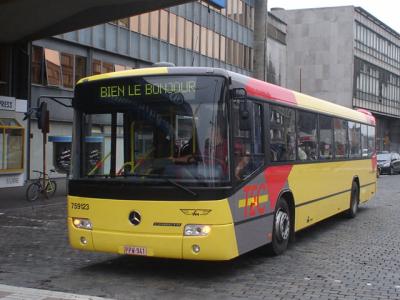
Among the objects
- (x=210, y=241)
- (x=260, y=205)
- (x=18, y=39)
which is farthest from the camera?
(x=18, y=39)

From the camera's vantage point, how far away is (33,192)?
18.5m

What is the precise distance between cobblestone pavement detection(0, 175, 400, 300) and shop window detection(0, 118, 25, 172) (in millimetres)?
10278

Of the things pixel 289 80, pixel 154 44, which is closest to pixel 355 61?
pixel 289 80

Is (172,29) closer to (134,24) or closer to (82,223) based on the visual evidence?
(134,24)

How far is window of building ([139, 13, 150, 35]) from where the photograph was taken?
35.8m

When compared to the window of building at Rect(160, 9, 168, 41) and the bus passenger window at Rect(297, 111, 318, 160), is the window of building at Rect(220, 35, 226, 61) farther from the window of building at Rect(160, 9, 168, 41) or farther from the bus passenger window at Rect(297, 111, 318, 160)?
the bus passenger window at Rect(297, 111, 318, 160)

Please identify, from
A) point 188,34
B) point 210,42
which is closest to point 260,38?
point 188,34

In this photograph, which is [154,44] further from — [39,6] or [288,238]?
[288,238]

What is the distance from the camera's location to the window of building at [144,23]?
3575 centimetres

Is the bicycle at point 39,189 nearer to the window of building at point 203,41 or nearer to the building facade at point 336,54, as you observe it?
the window of building at point 203,41

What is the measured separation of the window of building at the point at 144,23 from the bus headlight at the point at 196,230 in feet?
97.7

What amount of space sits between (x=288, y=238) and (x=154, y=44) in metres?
29.2

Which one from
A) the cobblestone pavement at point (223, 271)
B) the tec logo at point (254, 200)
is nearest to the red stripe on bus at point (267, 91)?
the tec logo at point (254, 200)

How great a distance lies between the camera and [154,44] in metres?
37.2
